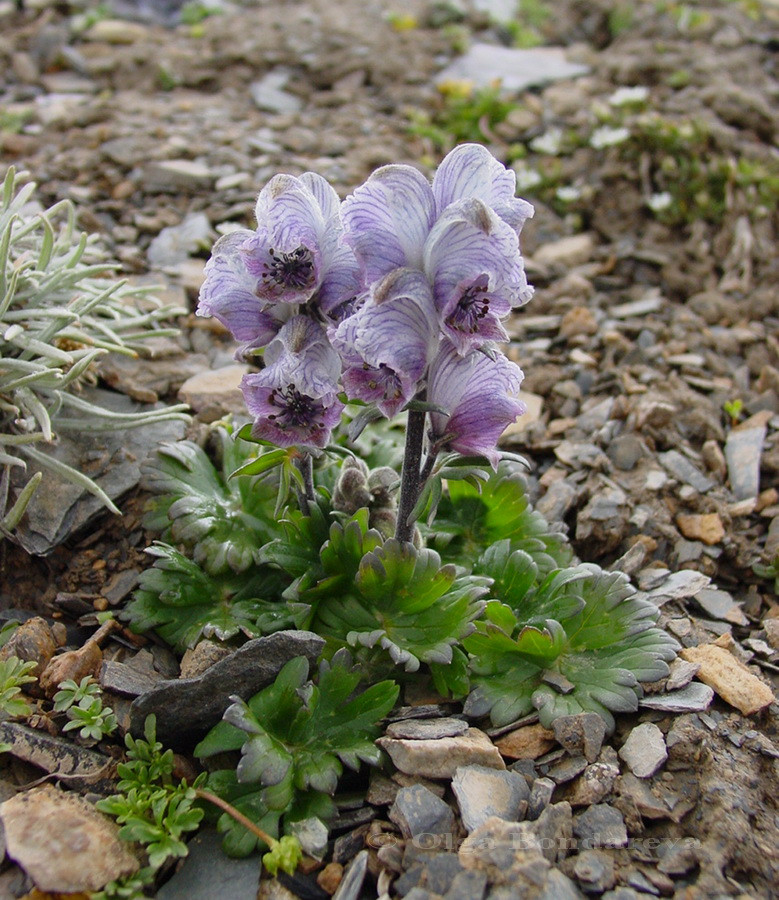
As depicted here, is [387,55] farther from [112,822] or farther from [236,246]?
[112,822]

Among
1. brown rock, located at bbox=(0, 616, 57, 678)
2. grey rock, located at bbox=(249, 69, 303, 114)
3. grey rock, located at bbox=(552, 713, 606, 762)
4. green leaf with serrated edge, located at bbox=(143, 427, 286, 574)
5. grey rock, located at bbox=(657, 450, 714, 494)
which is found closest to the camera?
grey rock, located at bbox=(552, 713, 606, 762)

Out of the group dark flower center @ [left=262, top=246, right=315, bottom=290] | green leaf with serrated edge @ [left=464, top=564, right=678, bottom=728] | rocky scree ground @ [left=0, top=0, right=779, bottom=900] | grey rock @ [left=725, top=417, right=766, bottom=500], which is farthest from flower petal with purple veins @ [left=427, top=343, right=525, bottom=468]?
grey rock @ [left=725, top=417, right=766, bottom=500]

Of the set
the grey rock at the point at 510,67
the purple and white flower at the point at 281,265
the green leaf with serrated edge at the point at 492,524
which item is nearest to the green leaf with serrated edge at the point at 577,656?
the green leaf with serrated edge at the point at 492,524

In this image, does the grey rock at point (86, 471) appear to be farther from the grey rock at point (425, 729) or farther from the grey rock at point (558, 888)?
the grey rock at point (558, 888)

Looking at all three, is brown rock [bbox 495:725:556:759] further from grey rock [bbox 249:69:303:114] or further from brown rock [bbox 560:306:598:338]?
grey rock [bbox 249:69:303:114]

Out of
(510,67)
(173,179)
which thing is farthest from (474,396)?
(510,67)

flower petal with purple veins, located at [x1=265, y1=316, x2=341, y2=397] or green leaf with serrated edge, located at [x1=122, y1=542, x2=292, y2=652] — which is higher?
flower petal with purple veins, located at [x1=265, y1=316, x2=341, y2=397]

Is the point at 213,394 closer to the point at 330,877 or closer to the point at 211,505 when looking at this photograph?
the point at 211,505
